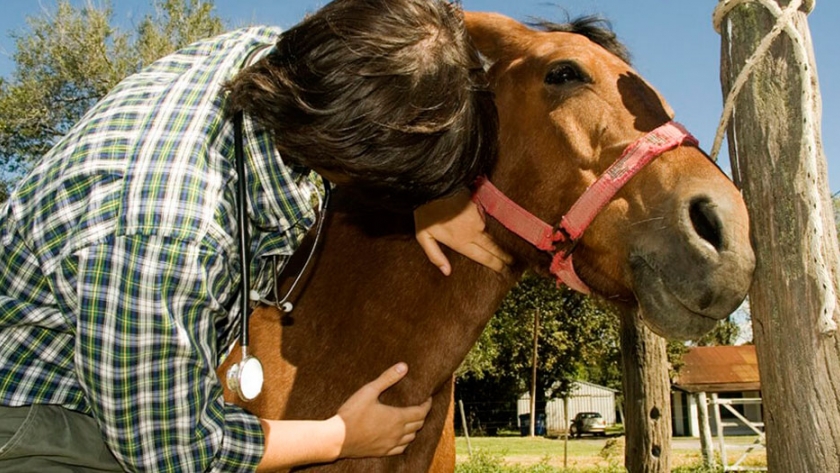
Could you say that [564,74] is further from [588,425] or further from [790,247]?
[588,425]

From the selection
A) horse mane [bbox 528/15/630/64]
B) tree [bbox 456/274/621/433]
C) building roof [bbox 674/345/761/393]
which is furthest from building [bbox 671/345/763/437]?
horse mane [bbox 528/15/630/64]

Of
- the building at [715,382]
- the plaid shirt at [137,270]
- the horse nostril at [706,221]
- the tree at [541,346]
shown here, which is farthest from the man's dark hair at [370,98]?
the building at [715,382]

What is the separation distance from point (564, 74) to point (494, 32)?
0.56m

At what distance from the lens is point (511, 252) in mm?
2619

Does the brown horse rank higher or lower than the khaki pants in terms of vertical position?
higher

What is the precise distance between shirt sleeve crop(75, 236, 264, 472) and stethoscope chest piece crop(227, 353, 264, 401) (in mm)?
248

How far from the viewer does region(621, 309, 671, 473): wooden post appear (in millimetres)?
7461

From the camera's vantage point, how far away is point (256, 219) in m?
1.82

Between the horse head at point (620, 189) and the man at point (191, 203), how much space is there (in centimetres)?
47

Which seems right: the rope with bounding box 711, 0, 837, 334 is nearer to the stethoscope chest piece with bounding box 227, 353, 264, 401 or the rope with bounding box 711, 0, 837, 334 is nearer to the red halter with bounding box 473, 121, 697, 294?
the red halter with bounding box 473, 121, 697, 294

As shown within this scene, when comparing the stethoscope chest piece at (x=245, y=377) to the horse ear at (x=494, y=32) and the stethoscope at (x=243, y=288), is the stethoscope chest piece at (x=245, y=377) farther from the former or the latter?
the horse ear at (x=494, y=32)

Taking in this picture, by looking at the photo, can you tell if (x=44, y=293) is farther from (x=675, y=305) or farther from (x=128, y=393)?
(x=675, y=305)

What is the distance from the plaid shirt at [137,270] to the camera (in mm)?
1461

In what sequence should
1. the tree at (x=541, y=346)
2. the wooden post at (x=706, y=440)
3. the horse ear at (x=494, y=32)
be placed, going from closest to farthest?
the horse ear at (x=494, y=32)
the wooden post at (x=706, y=440)
the tree at (x=541, y=346)
